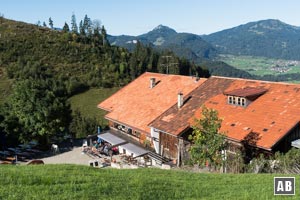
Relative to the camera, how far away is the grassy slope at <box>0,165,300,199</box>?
12.0m

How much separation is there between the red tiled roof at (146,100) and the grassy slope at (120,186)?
56.2 ft

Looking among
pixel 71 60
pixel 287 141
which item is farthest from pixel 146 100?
pixel 71 60

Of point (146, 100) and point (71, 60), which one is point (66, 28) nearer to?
point (71, 60)

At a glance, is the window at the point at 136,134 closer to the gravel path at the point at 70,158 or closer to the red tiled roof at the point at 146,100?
the red tiled roof at the point at 146,100

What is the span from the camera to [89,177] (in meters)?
14.1

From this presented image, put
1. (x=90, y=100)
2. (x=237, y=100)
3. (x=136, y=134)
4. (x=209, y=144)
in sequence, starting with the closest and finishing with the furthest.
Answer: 1. (x=209, y=144)
2. (x=237, y=100)
3. (x=136, y=134)
4. (x=90, y=100)

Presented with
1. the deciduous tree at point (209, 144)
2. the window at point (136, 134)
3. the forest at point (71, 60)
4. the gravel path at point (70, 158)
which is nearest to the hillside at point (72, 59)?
the forest at point (71, 60)

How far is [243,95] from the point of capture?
26719 mm

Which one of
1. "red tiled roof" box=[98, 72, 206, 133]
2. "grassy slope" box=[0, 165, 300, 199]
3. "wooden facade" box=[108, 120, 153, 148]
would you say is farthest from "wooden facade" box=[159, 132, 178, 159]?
"grassy slope" box=[0, 165, 300, 199]

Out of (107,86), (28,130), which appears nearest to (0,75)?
(107,86)

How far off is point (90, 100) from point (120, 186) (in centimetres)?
7674

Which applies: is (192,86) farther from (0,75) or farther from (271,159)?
(0,75)

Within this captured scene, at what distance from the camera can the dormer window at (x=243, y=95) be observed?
2686 centimetres

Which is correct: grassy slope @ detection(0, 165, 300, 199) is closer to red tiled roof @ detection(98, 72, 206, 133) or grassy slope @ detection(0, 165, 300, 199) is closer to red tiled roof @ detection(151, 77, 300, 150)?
red tiled roof @ detection(151, 77, 300, 150)
